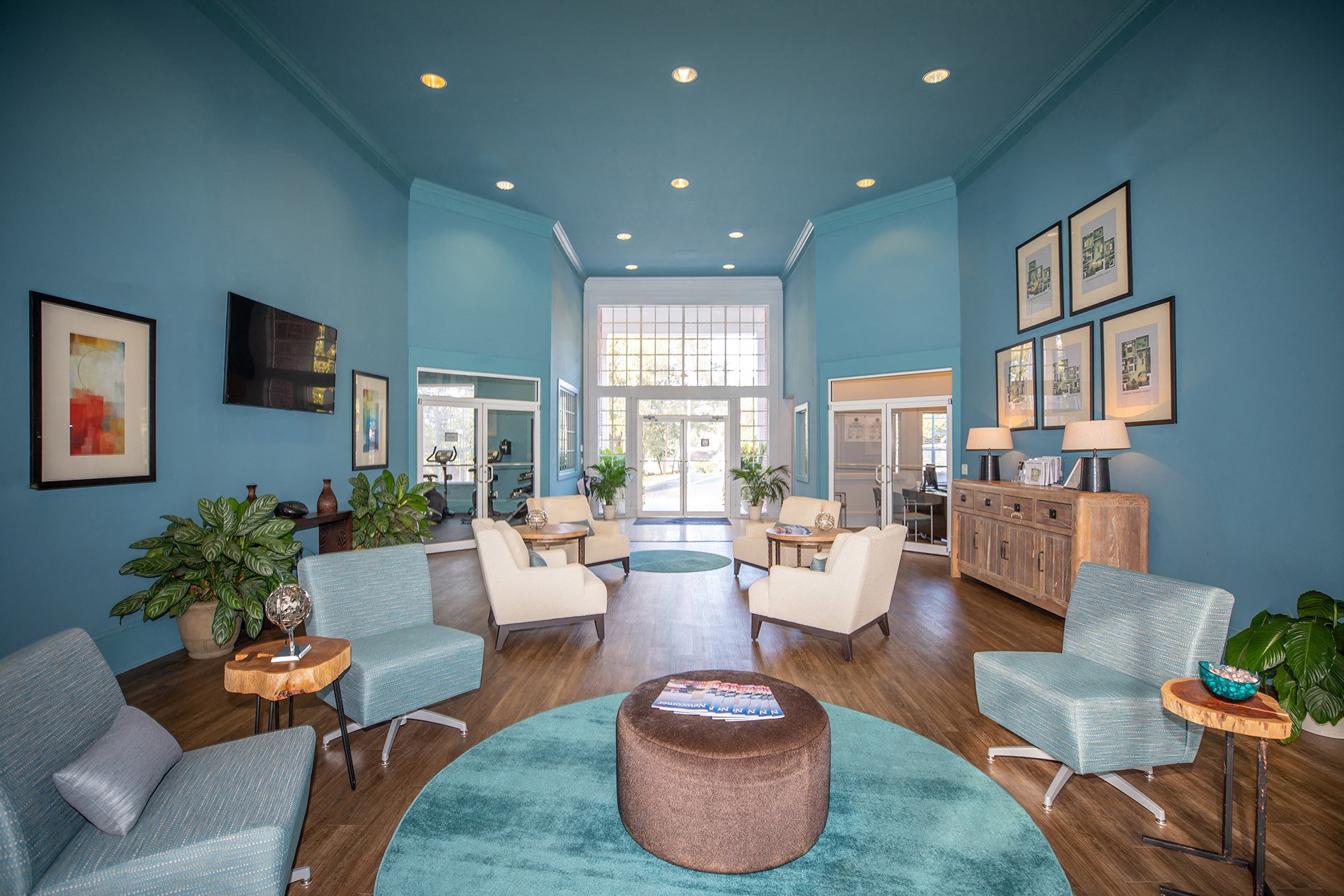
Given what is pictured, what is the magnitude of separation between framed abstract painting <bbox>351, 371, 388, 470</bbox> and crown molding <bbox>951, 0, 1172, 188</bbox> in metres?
7.04

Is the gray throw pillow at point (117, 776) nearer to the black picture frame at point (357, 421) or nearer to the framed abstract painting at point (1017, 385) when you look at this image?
the black picture frame at point (357, 421)

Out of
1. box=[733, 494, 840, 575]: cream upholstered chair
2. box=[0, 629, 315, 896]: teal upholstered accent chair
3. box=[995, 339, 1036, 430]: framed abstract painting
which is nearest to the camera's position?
box=[0, 629, 315, 896]: teal upholstered accent chair

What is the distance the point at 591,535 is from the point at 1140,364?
16.0ft

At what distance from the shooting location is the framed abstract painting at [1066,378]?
4.92m

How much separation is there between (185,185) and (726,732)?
4789 millimetres

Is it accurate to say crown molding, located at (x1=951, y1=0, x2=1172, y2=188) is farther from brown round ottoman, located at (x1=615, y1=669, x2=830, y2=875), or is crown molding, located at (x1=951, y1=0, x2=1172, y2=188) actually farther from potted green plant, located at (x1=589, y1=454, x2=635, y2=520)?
potted green plant, located at (x1=589, y1=454, x2=635, y2=520)

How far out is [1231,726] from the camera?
5.77ft

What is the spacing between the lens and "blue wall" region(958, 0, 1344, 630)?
3.10 meters

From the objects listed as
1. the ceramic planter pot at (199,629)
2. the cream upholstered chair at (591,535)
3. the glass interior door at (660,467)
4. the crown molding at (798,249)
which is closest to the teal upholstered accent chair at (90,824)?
the ceramic planter pot at (199,629)

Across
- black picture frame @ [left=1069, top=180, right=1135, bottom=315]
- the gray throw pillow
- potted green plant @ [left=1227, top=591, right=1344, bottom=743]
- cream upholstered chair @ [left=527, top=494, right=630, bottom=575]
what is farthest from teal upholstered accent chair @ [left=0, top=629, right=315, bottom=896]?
black picture frame @ [left=1069, top=180, right=1135, bottom=315]

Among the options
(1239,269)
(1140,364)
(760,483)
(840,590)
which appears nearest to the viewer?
(1239,269)

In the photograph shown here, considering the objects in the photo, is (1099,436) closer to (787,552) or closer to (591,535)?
(787,552)

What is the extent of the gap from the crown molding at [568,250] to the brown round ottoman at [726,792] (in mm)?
7851

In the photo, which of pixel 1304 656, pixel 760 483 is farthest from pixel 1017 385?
pixel 760 483
